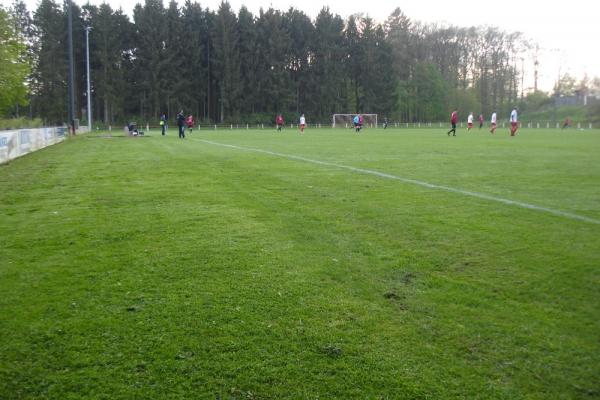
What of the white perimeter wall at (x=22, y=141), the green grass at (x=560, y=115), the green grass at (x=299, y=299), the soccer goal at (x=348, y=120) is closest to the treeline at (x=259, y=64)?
the soccer goal at (x=348, y=120)

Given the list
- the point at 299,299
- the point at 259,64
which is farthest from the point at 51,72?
the point at 299,299

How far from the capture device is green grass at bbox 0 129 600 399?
3039 millimetres

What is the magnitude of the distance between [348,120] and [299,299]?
7622 cm

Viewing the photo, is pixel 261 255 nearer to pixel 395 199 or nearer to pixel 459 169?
pixel 395 199

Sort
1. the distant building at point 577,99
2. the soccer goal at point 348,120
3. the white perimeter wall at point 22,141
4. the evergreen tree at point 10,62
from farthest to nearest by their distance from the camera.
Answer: the distant building at point 577,99
the soccer goal at point 348,120
the evergreen tree at point 10,62
the white perimeter wall at point 22,141

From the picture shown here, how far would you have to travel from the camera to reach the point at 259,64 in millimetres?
83062

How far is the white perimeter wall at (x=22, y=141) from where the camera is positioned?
17172 mm

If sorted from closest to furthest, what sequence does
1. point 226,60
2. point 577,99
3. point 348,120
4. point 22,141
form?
point 22,141 → point 348,120 → point 226,60 → point 577,99

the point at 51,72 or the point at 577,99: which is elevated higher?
the point at 51,72

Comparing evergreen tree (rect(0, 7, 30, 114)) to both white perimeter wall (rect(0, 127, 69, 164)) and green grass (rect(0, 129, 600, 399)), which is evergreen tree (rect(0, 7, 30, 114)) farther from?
green grass (rect(0, 129, 600, 399))

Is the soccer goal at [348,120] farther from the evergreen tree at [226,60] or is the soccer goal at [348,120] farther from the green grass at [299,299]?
the green grass at [299,299]

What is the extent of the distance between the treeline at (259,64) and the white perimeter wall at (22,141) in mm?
49287

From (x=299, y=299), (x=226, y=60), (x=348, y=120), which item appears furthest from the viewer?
(x=226, y=60)

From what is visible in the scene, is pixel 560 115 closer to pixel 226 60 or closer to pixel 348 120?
pixel 348 120
